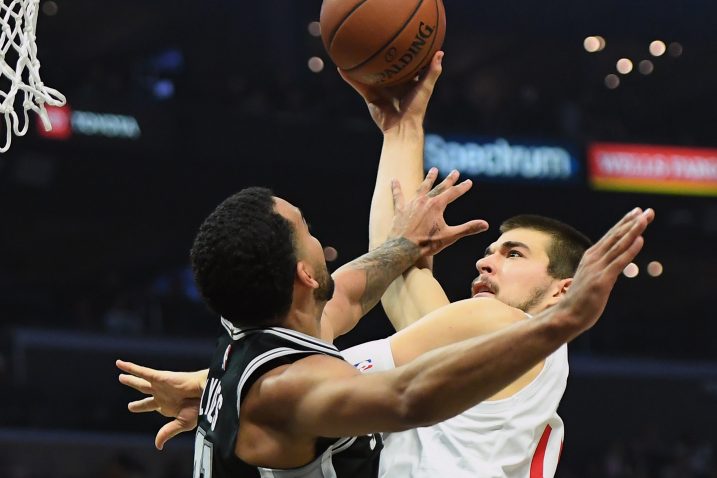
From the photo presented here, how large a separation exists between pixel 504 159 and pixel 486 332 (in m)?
11.7

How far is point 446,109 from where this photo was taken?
15008 mm

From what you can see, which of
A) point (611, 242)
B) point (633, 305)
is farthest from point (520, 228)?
point (633, 305)

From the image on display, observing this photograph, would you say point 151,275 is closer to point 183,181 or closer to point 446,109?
point 183,181

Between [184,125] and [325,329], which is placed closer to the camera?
[325,329]

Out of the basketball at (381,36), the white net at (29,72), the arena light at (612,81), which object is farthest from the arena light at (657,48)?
the white net at (29,72)

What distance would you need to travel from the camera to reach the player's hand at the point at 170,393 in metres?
3.26

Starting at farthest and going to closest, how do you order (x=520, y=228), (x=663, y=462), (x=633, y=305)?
(x=633, y=305) → (x=663, y=462) → (x=520, y=228)

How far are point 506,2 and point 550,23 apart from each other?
85cm

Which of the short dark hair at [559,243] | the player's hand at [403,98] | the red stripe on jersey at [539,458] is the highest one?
the player's hand at [403,98]

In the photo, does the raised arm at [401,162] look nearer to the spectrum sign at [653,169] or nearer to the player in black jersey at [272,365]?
the player in black jersey at [272,365]

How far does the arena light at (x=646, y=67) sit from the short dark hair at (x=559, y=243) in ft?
52.4

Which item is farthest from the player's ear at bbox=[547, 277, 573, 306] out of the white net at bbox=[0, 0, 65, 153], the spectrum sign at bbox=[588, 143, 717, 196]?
the spectrum sign at bbox=[588, 143, 717, 196]

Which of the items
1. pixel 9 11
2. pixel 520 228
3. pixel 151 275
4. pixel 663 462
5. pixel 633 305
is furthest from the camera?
pixel 633 305

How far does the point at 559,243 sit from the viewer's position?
137 inches
